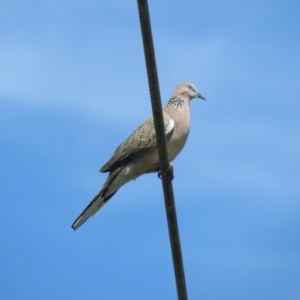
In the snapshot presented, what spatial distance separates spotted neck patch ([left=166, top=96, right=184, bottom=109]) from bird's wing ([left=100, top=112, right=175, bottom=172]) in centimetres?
49

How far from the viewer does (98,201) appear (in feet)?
22.0

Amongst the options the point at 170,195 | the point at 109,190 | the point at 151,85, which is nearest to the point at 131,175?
the point at 109,190

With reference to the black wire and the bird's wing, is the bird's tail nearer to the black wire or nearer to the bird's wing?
the bird's wing

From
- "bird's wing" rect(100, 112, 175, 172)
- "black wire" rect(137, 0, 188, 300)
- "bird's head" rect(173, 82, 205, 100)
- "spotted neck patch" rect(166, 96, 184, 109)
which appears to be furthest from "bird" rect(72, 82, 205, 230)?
"black wire" rect(137, 0, 188, 300)

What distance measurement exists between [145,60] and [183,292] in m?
1.22

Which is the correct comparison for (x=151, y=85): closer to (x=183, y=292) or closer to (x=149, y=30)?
(x=149, y=30)

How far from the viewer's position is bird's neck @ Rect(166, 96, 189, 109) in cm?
778

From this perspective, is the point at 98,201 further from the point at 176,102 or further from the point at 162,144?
the point at 162,144

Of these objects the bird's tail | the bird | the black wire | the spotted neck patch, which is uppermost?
the spotted neck patch

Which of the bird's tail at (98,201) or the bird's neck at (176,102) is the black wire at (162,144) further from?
the bird's neck at (176,102)

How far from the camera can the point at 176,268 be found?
13.4 ft

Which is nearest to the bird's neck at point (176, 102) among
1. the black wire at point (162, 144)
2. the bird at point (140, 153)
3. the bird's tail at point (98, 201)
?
the bird at point (140, 153)

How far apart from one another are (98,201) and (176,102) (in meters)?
1.66

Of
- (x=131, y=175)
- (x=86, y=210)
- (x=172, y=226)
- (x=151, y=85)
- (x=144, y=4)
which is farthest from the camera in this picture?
(x=131, y=175)
